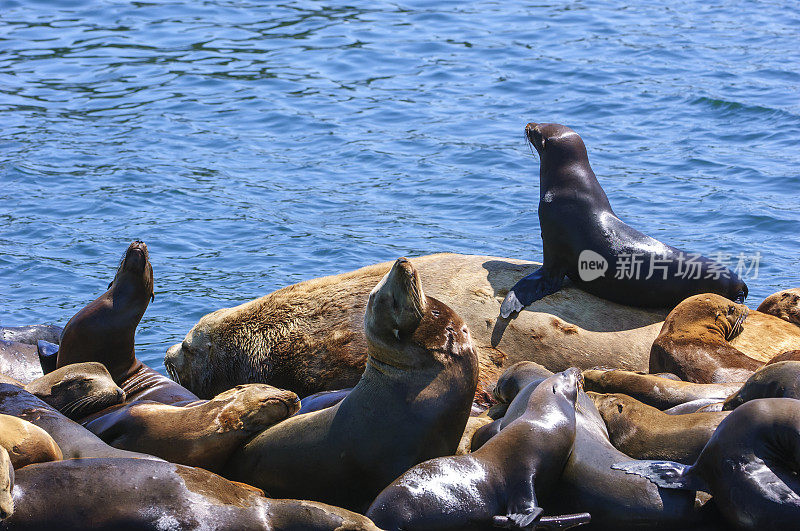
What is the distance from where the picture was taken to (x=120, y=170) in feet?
40.8

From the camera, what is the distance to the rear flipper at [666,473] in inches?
155

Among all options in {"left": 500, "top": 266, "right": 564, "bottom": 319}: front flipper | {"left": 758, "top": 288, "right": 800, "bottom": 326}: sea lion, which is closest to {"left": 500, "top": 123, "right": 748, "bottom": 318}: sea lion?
{"left": 500, "top": 266, "right": 564, "bottom": 319}: front flipper

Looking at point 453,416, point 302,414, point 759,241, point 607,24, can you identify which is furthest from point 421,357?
point 607,24

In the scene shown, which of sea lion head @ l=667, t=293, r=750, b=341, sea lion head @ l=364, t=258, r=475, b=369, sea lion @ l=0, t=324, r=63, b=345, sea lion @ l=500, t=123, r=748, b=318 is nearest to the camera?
sea lion head @ l=364, t=258, r=475, b=369

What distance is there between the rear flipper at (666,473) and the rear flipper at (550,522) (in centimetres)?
29

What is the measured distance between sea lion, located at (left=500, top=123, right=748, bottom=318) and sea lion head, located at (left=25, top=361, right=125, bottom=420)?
7.51 feet

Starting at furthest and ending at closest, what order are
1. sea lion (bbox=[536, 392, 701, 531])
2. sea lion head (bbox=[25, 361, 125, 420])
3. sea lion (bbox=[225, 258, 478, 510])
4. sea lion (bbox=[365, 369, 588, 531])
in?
sea lion head (bbox=[25, 361, 125, 420]), sea lion (bbox=[225, 258, 478, 510]), sea lion (bbox=[536, 392, 701, 531]), sea lion (bbox=[365, 369, 588, 531])

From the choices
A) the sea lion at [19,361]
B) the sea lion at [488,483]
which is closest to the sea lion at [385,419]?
the sea lion at [488,483]

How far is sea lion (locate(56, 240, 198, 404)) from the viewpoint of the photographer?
607cm

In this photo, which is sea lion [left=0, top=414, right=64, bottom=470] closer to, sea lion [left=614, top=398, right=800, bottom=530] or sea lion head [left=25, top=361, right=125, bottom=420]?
sea lion head [left=25, top=361, right=125, bottom=420]

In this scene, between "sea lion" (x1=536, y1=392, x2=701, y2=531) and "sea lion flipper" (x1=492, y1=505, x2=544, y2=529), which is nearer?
"sea lion flipper" (x1=492, y1=505, x2=544, y2=529)

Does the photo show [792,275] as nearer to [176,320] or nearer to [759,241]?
[759,241]

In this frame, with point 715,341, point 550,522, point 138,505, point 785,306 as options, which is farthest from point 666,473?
point 785,306

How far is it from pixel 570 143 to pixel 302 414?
3.37 meters
